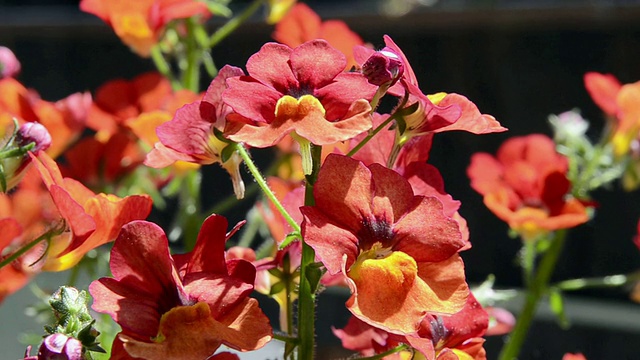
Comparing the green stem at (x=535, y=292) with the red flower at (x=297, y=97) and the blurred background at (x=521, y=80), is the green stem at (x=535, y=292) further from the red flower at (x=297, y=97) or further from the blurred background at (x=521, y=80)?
the blurred background at (x=521, y=80)

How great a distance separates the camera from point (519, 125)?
Result: 1419 mm

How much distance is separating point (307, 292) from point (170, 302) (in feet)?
0.17

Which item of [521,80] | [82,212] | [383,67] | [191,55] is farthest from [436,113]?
[521,80]

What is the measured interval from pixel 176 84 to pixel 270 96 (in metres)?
0.41

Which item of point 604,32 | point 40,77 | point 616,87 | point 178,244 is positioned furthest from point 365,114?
point 40,77

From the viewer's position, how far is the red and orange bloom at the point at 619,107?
23.8 inches

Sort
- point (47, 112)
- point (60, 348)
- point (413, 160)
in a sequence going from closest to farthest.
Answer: point (60, 348), point (413, 160), point (47, 112)

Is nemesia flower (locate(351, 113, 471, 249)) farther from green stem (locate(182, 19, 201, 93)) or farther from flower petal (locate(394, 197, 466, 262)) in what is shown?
green stem (locate(182, 19, 201, 93))

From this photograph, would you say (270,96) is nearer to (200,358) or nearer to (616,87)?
(200,358)

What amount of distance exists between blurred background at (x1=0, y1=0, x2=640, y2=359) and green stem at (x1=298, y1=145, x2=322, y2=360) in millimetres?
864

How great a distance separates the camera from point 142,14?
649 mm

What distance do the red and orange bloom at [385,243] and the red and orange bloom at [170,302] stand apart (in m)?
0.04

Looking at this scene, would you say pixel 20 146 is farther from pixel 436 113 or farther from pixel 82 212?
pixel 436 113

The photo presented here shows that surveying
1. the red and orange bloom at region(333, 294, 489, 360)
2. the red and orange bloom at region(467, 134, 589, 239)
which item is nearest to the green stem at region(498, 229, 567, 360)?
the red and orange bloom at region(467, 134, 589, 239)
